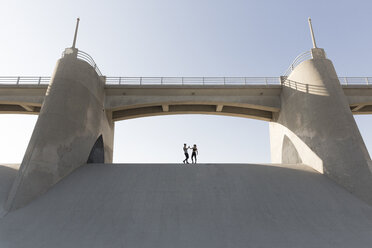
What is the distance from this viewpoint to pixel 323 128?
57.7 feet

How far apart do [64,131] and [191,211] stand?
908 cm

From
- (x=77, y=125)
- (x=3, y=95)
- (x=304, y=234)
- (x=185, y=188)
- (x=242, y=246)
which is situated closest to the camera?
(x=242, y=246)

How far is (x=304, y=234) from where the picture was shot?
35.7ft

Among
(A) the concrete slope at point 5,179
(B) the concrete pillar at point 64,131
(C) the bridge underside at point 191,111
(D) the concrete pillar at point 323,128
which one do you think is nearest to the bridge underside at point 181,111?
(C) the bridge underside at point 191,111

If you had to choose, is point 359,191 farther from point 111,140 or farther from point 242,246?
point 111,140

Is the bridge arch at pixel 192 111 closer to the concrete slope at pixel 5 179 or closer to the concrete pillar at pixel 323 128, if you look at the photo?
the concrete pillar at pixel 323 128

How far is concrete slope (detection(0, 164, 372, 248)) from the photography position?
10.5 meters

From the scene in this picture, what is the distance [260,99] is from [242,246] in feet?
50.5

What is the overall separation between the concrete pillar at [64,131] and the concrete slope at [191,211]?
2.62ft

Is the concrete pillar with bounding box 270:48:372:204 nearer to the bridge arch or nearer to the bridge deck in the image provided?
the bridge deck

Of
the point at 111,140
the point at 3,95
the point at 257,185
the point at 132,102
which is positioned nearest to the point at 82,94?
the point at 132,102

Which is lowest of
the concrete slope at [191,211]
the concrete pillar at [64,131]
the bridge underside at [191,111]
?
the concrete slope at [191,211]

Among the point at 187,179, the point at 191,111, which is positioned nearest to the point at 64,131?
the point at 187,179

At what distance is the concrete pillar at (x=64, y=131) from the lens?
46.6 feet
